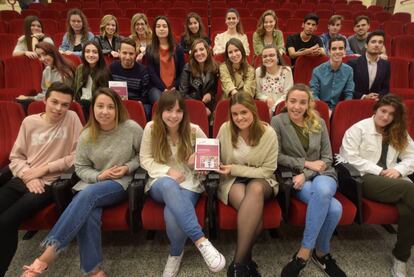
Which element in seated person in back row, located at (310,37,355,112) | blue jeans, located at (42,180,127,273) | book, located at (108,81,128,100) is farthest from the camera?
seated person in back row, located at (310,37,355,112)

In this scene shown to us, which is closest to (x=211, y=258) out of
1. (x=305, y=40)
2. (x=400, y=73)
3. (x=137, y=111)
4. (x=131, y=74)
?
(x=137, y=111)

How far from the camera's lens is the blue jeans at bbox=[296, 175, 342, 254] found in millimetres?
1589

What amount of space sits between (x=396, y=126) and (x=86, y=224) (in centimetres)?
193

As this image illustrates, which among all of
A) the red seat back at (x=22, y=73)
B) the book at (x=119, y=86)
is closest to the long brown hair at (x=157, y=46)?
the book at (x=119, y=86)

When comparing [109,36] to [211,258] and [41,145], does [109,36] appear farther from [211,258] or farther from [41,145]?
[211,258]

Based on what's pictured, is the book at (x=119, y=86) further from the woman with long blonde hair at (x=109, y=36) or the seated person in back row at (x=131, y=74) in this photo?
the woman with long blonde hair at (x=109, y=36)

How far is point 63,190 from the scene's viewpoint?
5.36 ft

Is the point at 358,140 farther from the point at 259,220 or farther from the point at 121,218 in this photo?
the point at 121,218

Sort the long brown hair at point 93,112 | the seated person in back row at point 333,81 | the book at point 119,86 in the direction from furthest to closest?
the seated person in back row at point 333,81 → the book at point 119,86 → the long brown hair at point 93,112

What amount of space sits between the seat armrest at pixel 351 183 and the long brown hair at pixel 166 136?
0.94m

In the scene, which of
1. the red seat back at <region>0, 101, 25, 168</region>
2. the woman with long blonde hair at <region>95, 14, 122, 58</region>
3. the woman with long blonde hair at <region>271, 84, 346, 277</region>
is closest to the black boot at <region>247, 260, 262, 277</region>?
the woman with long blonde hair at <region>271, 84, 346, 277</region>

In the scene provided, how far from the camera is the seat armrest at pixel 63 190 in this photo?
1612mm

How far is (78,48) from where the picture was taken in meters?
3.61

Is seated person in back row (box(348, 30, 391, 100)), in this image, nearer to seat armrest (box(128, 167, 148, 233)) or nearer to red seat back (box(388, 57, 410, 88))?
red seat back (box(388, 57, 410, 88))
